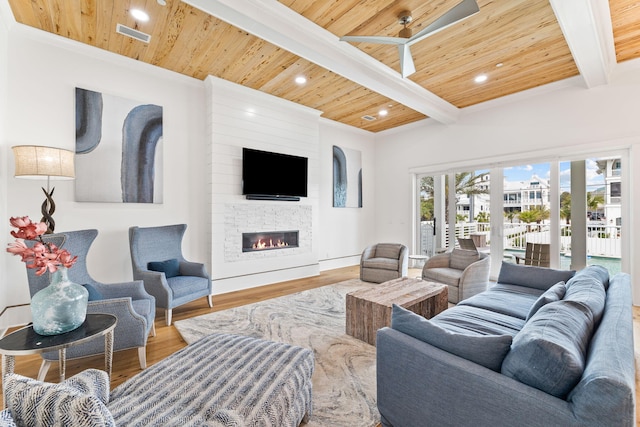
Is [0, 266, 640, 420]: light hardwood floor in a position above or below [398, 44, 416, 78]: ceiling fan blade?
below

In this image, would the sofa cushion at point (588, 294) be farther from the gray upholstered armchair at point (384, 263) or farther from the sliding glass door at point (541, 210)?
the sliding glass door at point (541, 210)

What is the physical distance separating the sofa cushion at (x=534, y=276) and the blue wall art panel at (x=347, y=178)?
3.69 metres

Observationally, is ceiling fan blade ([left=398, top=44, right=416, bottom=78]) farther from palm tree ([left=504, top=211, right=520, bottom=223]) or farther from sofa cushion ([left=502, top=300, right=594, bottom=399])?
palm tree ([left=504, top=211, right=520, bottom=223])

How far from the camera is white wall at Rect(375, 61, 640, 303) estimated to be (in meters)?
3.83

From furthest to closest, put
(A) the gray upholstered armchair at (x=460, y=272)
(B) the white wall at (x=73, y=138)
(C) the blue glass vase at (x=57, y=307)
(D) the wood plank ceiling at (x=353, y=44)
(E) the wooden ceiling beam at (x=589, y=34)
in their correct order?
1. (A) the gray upholstered armchair at (x=460, y=272)
2. (B) the white wall at (x=73, y=138)
3. (D) the wood plank ceiling at (x=353, y=44)
4. (E) the wooden ceiling beam at (x=589, y=34)
5. (C) the blue glass vase at (x=57, y=307)

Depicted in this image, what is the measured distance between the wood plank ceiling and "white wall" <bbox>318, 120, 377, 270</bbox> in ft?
5.25

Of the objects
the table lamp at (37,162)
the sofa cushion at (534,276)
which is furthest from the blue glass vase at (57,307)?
the sofa cushion at (534,276)

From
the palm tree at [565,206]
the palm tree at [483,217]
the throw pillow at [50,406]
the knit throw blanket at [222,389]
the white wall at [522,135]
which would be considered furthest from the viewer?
the palm tree at [483,217]

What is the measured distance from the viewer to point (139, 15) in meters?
2.87

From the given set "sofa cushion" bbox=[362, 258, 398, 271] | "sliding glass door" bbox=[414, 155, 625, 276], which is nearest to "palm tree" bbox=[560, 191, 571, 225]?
"sliding glass door" bbox=[414, 155, 625, 276]

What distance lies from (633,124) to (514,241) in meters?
2.18

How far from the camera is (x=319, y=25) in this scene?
300cm

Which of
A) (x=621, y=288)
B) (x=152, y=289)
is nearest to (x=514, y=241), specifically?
(x=621, y=288)

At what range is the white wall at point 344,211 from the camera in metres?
6.15
